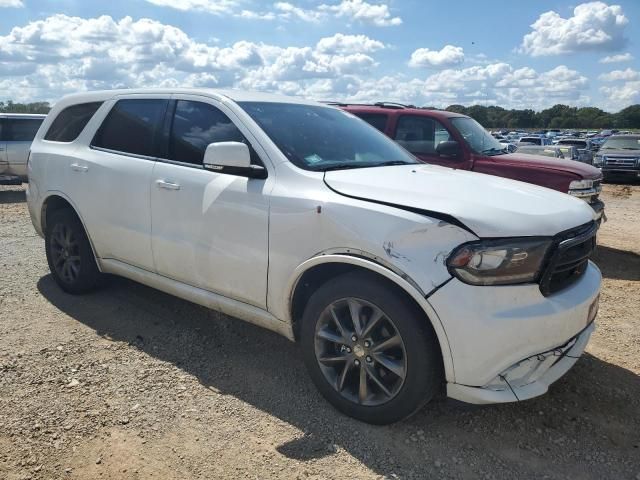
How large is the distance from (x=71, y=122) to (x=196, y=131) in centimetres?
176

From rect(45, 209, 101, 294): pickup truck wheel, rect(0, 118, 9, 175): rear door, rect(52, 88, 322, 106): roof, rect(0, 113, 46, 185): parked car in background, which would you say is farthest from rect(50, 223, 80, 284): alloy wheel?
rect(0, 118, 9, 175): rear door

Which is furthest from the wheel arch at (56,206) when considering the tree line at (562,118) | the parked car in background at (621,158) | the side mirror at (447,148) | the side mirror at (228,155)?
the tree line at (562,118)

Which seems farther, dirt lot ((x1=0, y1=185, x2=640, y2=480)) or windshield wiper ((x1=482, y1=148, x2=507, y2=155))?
Result: windshield wiper ((x1=482, y1=148, x2=507, y2=155))

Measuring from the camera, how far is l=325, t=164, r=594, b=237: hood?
8.93 feet

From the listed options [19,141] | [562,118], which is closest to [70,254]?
[19,141]

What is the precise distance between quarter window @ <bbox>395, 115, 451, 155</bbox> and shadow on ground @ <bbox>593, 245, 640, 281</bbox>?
263cm

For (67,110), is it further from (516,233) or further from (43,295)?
(516,233)

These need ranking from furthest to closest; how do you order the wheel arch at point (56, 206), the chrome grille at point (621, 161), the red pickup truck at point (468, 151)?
the chrome grille at point (621, 161)
the red pickup truck at point (468, 151)
the wheel arch at point (56, 206)

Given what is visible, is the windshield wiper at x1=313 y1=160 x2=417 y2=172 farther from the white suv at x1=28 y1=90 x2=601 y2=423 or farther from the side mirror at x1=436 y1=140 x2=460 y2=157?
the side mirror at x1=436 y1=140 x2=460 y2=157

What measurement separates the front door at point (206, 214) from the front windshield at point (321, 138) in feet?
0.71

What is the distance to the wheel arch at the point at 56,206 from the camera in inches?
183

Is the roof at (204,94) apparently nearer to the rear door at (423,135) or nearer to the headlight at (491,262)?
the headlight at (491,262)

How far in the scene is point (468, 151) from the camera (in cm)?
763

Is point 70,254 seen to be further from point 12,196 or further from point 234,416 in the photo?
point 12,196
